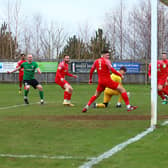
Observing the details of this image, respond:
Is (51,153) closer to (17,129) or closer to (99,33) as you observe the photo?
(17,129)

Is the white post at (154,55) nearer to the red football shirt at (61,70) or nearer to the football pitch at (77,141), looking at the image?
the football pitch at (77,141)

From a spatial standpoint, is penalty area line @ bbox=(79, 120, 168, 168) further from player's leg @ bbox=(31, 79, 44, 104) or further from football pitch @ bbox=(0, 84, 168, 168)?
player's leg @ bbox=(31, 79, 44, 104)

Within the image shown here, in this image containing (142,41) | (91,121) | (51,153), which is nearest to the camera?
(51,153)

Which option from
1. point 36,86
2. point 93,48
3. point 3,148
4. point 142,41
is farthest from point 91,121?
point 93,48

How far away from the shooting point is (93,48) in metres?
50.6

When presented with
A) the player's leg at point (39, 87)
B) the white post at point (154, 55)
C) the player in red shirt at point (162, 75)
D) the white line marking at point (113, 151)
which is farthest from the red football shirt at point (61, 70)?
the white line marking at point (113, 151)

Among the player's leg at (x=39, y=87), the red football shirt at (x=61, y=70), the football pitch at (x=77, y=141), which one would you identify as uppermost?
the red football shirt at (x=61, y=70)

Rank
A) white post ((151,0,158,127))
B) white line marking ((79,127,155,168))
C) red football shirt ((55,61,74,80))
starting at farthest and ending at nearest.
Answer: red football shirt ((55,61,74,80)) < white post ((151,0,158,127)) < white line marking ((79,127,155,168))

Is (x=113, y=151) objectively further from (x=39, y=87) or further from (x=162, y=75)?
(x=162, y=75)

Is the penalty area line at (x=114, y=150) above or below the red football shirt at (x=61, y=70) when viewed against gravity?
below

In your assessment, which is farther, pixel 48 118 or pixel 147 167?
pixel 48 118

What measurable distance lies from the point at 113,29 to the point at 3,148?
41.1 metres

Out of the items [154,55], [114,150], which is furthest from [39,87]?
[114,150]

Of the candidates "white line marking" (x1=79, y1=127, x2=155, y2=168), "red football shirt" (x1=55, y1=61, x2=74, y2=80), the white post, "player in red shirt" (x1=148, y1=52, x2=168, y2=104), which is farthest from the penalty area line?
"player in red shirt" (x1=148, y1=52, x2=168, y2=104)
